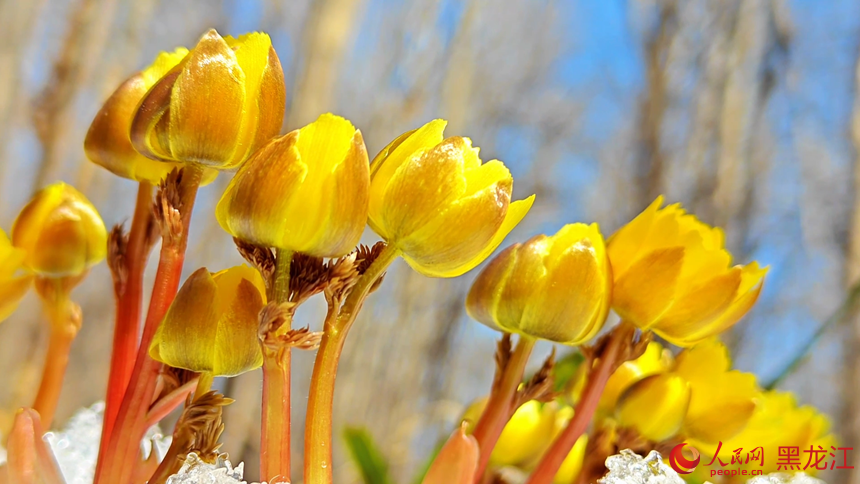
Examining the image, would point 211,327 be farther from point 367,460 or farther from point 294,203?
point 367,460

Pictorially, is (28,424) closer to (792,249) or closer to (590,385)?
(590,385)

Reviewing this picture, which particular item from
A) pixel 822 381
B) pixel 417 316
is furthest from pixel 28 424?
pixel 822 381

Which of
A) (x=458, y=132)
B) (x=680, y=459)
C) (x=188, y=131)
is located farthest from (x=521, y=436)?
(x=458, y=132)

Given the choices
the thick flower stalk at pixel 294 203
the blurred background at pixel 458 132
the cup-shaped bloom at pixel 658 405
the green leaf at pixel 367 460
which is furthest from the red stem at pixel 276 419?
the blurred background at pixel 458 132

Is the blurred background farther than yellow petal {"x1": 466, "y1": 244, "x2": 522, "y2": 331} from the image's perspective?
Yes

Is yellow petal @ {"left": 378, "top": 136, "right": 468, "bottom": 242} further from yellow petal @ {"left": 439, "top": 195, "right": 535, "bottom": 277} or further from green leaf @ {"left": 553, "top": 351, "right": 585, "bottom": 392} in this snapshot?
green leaf @ {"left": 553, "top": 351, "right": 585, "bottom": 392}

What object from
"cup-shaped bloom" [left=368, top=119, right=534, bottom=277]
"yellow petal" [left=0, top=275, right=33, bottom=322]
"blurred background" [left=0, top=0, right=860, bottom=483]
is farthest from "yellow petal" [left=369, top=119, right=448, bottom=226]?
"blurred background" [left=0, top=0, right=860, bottom=483]
